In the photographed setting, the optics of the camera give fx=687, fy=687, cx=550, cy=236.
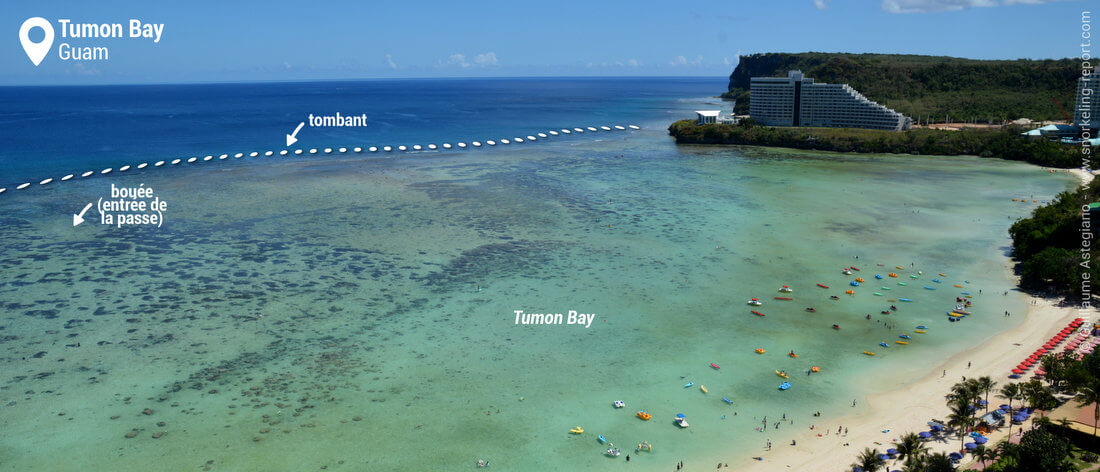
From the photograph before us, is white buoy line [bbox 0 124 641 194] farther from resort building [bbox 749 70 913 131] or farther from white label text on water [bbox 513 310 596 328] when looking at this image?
white label text on water [bbox 513 310 596 328]

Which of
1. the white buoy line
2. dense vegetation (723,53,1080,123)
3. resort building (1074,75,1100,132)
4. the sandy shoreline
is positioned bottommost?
the sandy shoreline

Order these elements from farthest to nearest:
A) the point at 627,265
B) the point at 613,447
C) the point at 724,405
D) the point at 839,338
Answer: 1. the point at 627,265
2. the point at 839,338
3. the point at 724,405
4. the point at 613,447

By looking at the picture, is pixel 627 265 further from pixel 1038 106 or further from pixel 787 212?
pixel 1038 106

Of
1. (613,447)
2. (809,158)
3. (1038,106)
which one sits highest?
(1038,106)

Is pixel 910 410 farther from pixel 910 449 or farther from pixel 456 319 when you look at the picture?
pixel 456 319

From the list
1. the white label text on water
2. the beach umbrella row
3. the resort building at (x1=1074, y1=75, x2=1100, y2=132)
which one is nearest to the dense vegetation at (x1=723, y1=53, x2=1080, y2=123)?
the resort building at (x1=1074, y1=75, x2=1100, y2=132)

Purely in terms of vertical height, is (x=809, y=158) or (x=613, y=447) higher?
(x=809, y=158)

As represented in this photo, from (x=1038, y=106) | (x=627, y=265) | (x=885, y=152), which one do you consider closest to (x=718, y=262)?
(x=627, y=265)
